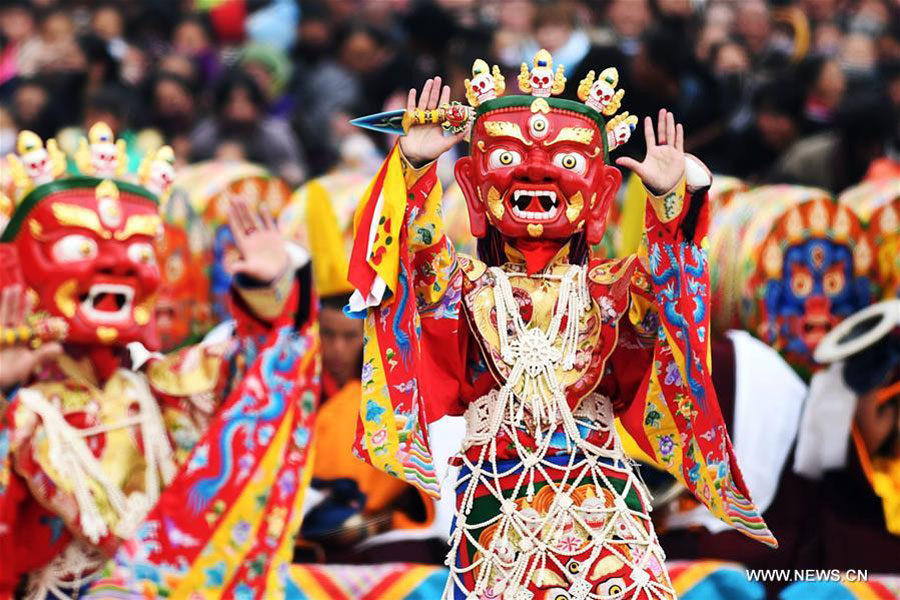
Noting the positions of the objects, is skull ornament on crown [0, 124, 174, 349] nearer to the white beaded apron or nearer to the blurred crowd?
the white beaded apron

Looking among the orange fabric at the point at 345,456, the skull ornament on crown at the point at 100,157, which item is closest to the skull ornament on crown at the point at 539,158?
the skull ornament on crown at the point at 100,157

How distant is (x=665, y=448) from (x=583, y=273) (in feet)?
1.55

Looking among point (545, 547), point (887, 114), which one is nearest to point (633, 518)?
point (545, 547)

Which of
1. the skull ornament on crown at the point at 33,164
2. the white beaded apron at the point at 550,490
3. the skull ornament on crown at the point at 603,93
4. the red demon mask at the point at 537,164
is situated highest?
the skull ornament on crown at the point at 603,93

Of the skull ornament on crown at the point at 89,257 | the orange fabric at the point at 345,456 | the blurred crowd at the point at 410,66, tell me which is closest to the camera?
the skull ornament on crown at the point at 89,257

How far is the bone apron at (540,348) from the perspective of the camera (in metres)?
4.31

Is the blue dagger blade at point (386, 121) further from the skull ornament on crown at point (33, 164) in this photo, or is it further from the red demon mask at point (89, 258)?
the skull ornament on crown at point (33, 164)

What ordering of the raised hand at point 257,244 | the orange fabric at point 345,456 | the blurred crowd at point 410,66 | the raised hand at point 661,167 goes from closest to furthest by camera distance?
the raised hand at point 661,167 → the raised hand at point 257,244 → the orange fabric at point 345,456 → the blurred crowd at point 410,66

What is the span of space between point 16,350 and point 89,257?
360 mm

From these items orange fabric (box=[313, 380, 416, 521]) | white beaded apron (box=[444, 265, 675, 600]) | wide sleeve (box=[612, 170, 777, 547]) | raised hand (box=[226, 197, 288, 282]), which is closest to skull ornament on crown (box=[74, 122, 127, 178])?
raised hand (box=[226, 197, 288, 282])

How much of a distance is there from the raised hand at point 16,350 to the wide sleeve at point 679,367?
2012mm

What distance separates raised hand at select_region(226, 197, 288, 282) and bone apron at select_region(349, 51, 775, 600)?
1.52 metres

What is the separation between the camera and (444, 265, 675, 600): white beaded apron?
430 cm

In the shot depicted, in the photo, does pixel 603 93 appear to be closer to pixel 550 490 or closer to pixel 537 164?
pixel 537 164
